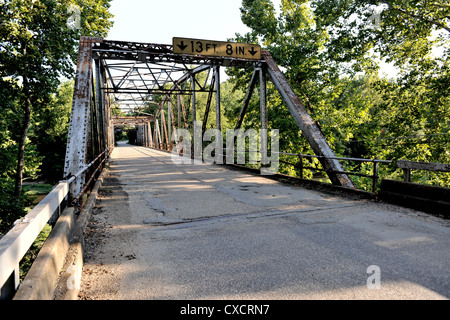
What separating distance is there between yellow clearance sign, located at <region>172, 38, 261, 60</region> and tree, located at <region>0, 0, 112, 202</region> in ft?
21.6

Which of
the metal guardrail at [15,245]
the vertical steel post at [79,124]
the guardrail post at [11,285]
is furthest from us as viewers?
the vertical steel post at [79,124]

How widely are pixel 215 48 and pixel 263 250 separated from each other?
952 centimetres

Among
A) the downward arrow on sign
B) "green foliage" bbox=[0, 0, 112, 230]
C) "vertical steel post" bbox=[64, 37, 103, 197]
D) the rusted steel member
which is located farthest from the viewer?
"green foliage" bbox=[0, 0, 112, 230]

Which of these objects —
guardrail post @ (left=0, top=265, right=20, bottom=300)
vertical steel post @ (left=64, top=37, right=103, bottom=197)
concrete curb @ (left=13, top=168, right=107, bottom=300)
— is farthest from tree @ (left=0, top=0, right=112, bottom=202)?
guardrail post @ (left=0, top=265, right=20, bottom=300)

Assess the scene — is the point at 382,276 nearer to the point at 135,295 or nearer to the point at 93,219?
the point at 135,295

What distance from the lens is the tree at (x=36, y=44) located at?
39.9ft

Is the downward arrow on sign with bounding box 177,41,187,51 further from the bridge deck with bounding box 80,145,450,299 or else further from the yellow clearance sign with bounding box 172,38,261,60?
the bridge deck with bounding box 80,145,450,299

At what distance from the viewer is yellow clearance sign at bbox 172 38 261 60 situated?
1112 centimetres

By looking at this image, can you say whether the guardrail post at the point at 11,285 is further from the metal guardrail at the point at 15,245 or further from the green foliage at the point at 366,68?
the green foliage at the point at 366,68

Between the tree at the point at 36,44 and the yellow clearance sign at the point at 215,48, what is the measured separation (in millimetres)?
6597

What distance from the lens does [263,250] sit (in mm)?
4004

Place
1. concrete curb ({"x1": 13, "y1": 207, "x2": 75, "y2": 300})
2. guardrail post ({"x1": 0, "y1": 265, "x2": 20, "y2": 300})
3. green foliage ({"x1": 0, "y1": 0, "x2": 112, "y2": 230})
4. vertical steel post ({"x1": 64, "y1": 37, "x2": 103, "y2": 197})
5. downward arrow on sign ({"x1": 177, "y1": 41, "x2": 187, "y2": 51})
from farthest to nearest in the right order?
green foliage ({"x1": 0, "y1": 0, "x2": 112, "y2": 230}), downward arrow on sign ({"x1": 177, "y1": 41, "x2": 187, "y2": 51}), vertical steel post ({"x1": 64, "y1": 37, "x2": 103, "y2": 197}), concrete curb ({"x1": 13, "y1": 207, "x2": 75, "y2": 300}), guardrail post ({"x1": 0, "y1": 265, "x2": 20, "y2": 300})

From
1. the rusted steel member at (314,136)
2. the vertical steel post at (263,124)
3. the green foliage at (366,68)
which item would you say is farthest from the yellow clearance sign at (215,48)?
the green foliage at (366,68)

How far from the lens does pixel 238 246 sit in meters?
4.16
